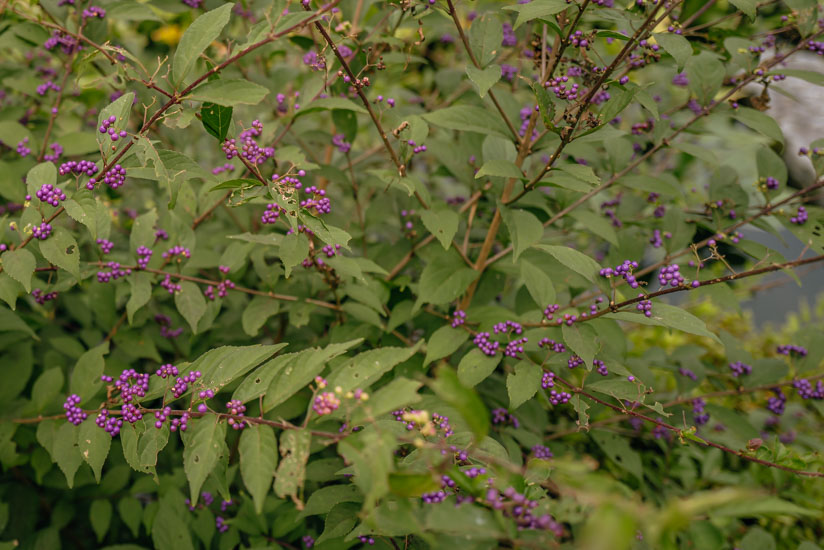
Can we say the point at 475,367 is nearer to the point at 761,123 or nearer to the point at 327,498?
the point at 327,498

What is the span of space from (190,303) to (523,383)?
48.9 inches

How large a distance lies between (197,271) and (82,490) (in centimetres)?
105

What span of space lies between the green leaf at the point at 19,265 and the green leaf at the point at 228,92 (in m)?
0.73

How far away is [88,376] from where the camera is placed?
193 cm

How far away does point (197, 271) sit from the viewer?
104 inches

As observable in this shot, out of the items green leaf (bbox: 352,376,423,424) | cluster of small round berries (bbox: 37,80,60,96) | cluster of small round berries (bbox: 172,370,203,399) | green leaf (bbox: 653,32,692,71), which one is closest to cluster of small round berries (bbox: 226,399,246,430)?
cluster of small round berries (bbox: 172,370,203,399)

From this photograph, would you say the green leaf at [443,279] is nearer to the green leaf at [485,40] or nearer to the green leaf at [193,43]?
the green leaf at [485,40]

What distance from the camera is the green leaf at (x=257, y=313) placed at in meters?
2.20

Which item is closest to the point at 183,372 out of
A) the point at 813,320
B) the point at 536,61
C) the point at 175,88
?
the point at 175,88

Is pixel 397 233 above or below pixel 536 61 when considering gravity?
below

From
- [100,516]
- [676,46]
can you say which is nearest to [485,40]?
[676,46]

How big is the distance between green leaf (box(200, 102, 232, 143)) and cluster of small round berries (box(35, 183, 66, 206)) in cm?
51

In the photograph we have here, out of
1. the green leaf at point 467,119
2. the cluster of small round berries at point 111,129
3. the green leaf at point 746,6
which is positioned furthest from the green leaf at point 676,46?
the cluster of small round berries at point 111,129

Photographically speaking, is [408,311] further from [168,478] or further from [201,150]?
[201,150]
